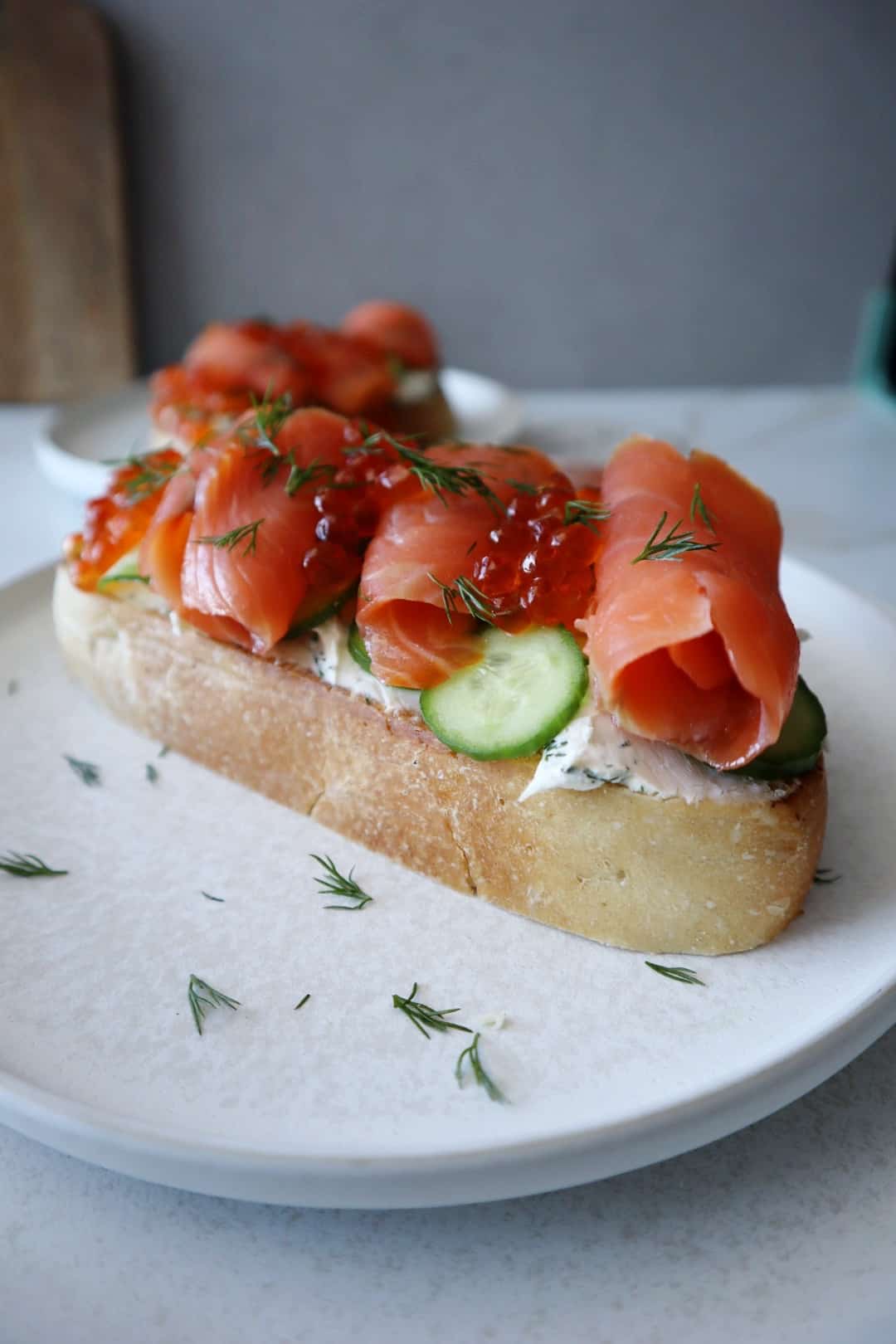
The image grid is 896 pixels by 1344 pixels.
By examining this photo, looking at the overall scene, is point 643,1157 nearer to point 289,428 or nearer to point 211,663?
point 211,663

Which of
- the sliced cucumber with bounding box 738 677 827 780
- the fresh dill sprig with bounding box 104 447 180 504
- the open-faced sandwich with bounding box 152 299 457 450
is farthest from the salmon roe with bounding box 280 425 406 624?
the open-faced sandwich with bounding box 152 299 457 450

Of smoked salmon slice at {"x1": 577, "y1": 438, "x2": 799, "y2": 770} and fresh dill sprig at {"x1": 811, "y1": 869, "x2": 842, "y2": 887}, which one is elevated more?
smoked salmon slice at {"x1": 577, "y1": 438, "x2": 799, "y2": 770}

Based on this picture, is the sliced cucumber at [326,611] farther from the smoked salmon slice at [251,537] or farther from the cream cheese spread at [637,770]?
the cream cheese spread at [637,770]

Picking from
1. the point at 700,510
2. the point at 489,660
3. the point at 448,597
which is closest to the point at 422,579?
the point at 448,597

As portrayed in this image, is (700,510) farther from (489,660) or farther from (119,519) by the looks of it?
(119,519)

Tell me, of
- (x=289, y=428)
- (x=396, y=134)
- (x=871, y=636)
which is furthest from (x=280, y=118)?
(x=871, y=636)

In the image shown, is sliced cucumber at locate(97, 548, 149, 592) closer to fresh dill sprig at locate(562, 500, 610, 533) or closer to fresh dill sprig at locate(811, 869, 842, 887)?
fresh dill sprig at locate(562, 500, 610, 533)

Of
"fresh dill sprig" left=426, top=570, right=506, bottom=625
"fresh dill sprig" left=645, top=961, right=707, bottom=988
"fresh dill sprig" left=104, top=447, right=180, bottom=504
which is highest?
"fresh dill sprig" left=426, top=570, right=506, bottom=625
